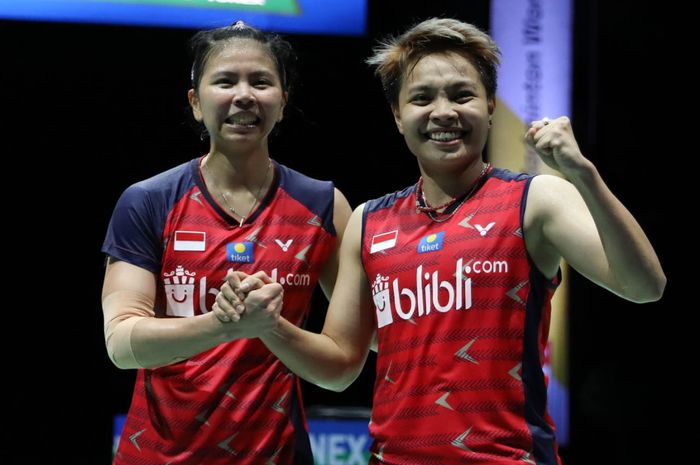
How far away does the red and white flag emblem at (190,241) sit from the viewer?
8.86ft

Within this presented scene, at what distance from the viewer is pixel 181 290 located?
269 cm

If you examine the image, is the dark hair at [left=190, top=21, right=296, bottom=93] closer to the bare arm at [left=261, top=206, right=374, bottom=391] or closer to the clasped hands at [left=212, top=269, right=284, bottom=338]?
the bare arm at [left=261, top=206, right=374, bottom=391]

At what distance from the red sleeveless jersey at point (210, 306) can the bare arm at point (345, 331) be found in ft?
0.43

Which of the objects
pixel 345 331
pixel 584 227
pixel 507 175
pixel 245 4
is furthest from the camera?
pixel 245 4

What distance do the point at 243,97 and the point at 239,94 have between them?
0.02 metres

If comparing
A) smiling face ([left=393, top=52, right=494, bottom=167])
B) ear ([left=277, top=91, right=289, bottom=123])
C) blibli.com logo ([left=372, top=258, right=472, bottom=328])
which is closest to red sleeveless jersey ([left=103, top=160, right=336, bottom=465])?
ear ([left=277, top=91, right=289, bottom=123])

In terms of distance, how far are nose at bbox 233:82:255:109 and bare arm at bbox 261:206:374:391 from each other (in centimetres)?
41

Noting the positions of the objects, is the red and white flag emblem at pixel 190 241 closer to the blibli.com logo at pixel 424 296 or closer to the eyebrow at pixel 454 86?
the blibli.com logo at pixel 424 296

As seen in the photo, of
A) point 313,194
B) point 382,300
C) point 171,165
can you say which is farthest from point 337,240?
point 171,165

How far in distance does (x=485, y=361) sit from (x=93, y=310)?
388 centimetres

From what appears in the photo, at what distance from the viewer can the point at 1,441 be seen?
5.63 meters

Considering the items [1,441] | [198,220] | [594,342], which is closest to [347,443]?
[594,342]

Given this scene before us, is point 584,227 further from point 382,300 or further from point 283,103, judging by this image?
point 283,103

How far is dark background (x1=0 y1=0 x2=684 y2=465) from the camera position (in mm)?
5676
